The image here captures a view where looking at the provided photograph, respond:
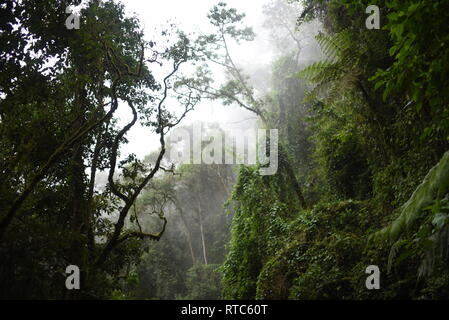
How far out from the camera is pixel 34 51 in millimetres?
5320

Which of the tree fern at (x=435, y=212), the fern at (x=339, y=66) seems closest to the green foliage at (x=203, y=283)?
the fern at (x=339, y=66)

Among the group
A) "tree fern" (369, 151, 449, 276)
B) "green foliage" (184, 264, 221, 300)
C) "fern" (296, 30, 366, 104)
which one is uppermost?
"fern" (296, 30, 366, 104)

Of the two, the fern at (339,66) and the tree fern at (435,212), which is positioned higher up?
the fern at (339,66)

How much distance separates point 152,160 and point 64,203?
743 inches

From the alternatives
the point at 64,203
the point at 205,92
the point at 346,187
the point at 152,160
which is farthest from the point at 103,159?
the point at 152,160

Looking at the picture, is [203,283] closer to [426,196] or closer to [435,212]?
[426,196]

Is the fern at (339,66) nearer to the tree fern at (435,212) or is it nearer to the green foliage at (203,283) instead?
the tree fern at (435,212)

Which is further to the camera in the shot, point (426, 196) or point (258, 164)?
point (258, 164)

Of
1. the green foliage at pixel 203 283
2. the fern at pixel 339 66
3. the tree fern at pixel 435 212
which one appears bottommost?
the green foliage at pixel 203 283

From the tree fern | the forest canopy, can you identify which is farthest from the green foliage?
Result: the tree fern

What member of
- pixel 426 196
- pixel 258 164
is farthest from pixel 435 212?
pixel 258 164

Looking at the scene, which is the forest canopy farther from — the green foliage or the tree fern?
the green foliage

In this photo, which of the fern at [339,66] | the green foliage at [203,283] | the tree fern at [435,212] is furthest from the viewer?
the green foliage at [203,283]
